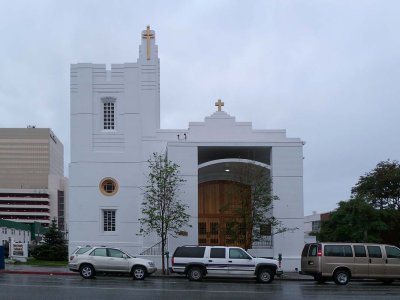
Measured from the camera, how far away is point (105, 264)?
2769 cm

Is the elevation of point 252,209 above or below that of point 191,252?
above

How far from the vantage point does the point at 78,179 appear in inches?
1532

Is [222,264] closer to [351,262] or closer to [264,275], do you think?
[264,275]

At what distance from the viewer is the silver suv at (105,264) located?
27594 mm

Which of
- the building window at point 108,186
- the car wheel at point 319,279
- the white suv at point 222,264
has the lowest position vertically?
the car wheel at point 319,279

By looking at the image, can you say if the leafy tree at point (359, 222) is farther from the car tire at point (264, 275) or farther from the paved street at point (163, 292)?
the paved street at point (163, 292)

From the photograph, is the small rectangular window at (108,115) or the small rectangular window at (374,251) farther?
the small rectangular window at (108,115)

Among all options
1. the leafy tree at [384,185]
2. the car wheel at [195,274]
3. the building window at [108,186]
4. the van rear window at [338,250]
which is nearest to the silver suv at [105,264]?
the car wheel at [195,274]

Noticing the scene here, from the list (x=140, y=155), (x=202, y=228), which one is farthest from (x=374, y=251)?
(x=140, y=155)

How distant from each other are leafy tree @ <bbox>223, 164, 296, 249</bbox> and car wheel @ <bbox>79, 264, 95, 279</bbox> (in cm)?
927

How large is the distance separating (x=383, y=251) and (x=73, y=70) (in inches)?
829

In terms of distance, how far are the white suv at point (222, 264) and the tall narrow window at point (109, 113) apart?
555 inches

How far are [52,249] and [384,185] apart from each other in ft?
100

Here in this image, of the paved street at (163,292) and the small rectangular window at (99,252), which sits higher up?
the small rectangular window at (99,252)
